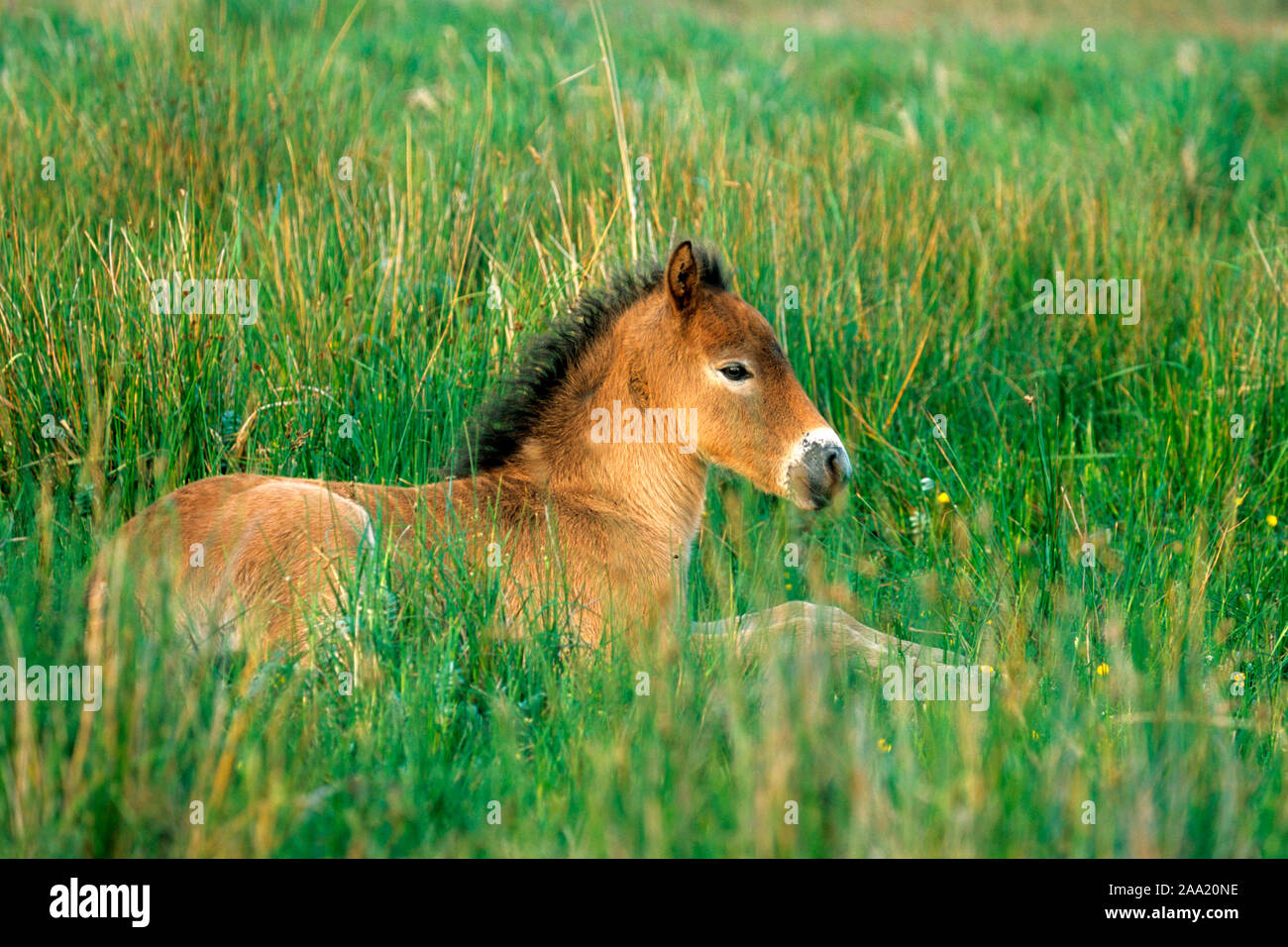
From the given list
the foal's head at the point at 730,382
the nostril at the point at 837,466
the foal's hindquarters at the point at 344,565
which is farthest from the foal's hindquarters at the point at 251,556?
the nostril at the point at 837,466

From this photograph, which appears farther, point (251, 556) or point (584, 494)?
point (584, 494)

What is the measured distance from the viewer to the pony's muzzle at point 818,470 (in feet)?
16.5

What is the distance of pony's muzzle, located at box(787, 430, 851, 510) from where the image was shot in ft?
16.5

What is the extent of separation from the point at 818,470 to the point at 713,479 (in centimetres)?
169

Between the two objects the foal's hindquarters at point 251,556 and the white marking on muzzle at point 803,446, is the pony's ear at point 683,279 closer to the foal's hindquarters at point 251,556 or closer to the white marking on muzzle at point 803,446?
the white marking on muzzle at point 803,446

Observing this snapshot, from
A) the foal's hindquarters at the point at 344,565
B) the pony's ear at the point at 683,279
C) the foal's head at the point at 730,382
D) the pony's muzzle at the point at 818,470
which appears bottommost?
the foal's hindquarters at the point at 344,565

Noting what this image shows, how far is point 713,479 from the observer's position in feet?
22.0

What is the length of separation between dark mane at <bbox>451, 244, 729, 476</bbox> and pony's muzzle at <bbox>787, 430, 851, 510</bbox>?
92 centimetres

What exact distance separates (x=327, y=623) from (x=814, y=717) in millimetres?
1944

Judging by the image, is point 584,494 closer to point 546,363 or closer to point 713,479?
point 546,363

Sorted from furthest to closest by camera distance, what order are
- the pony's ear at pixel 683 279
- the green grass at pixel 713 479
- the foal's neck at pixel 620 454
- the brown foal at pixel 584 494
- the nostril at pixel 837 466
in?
the foal's neck at pixel 620 454 → the pony's ear at pixel 683 279 → the nostril at pixel 837 466 → the brown foal at pixel 584 494 → the green grass at pixel 713 479

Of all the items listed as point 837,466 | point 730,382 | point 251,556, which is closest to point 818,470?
point 837,466

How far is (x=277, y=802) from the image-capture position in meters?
3.00
